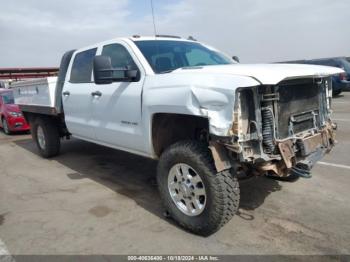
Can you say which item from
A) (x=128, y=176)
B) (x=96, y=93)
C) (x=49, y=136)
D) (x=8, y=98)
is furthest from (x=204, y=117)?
A: (x=8, y=98)

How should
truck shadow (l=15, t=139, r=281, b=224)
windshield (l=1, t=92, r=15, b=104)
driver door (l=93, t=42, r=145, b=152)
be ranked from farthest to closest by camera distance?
1. windshield (l=1, t=92, r=15, b=104)
2. truck shadow (l=15, t=139, r=281, b=224)
3. driver door (l=93, t=42, r=145, b=152)

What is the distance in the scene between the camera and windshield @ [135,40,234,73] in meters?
4.07

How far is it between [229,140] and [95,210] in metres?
2.08

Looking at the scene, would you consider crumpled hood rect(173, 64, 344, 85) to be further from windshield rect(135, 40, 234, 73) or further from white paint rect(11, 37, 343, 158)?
windshield rect(135, 40, 234, 73)

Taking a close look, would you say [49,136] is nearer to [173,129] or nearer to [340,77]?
[173,129]

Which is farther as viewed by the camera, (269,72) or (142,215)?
(142,215)

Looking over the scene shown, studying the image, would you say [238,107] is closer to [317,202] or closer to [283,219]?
[283,219]

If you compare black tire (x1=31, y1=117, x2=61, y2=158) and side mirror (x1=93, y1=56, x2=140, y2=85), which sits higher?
side mirror (x1=93, y1=56, x2=140, y2=85)

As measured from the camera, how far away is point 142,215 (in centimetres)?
387

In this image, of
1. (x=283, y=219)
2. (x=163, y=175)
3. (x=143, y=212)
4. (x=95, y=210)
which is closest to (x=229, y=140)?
(x=163, y=175)

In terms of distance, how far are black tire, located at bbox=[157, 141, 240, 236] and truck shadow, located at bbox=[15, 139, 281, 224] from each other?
0.53 metres

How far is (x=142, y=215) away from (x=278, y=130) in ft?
6.01

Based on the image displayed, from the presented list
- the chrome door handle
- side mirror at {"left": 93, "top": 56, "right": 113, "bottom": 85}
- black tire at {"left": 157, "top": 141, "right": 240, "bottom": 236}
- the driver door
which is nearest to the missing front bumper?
black tire at {"left": 157, "top": 141, "right": 240, "bottom": 236}

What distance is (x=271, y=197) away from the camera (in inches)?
165
